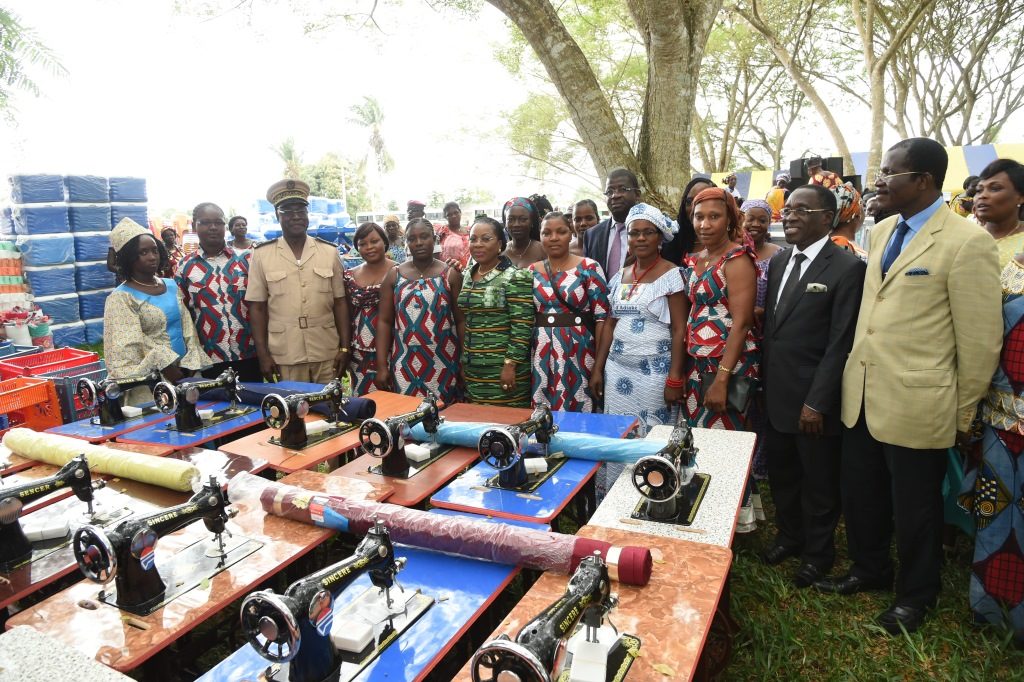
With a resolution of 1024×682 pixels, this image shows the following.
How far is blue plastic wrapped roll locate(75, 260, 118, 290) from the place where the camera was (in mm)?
9648

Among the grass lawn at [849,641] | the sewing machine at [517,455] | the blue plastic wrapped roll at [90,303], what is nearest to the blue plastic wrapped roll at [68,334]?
the blue plastic wrapped roll at [90,303]

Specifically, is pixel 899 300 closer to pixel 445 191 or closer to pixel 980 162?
pixel 980 162

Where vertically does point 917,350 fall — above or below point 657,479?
above

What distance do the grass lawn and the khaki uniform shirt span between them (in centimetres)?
301

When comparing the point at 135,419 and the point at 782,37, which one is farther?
the point at 782,37

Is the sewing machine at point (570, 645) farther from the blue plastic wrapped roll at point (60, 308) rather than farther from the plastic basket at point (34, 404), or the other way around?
the blue plastic wrapped roll at point (60, 308)

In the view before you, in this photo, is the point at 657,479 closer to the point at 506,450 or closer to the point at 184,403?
the point at 506,450

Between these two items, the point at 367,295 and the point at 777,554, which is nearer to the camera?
the point at 777,554

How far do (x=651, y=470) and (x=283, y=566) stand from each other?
123 centimetres

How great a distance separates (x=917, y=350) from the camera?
8.36 ft

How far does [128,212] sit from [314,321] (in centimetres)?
786

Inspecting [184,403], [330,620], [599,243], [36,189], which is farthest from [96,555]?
[36,189]

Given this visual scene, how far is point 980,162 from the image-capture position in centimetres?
1214

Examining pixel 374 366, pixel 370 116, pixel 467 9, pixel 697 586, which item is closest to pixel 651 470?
pixel 697 586
